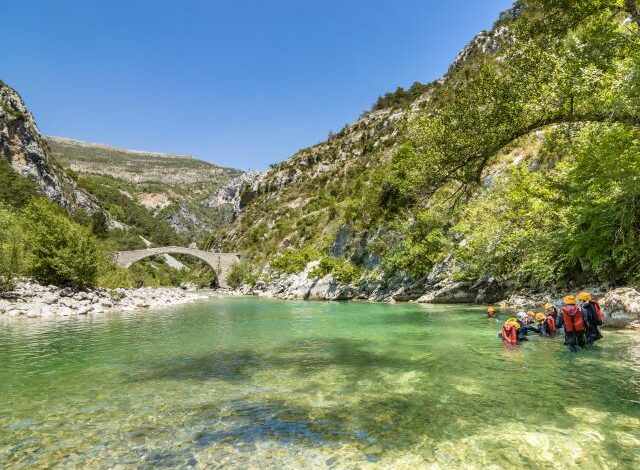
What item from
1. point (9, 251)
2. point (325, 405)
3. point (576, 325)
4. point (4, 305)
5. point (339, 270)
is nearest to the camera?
point (325, 405)

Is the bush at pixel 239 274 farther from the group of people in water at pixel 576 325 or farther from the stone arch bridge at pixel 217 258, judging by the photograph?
the group of people in water at pixel 576 325

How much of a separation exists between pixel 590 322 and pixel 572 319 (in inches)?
41.5

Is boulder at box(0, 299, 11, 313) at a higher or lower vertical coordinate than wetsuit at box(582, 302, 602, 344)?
lower

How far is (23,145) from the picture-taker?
94.3m

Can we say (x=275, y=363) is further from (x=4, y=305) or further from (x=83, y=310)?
(x=4, y=305)

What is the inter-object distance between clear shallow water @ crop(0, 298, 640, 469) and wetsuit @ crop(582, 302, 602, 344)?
A: 0.43 metres

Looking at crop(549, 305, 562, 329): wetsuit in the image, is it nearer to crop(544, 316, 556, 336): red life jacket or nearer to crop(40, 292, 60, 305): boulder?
crop(544, 316, 556, 336): red life jacket

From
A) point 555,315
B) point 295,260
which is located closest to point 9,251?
point 295,260

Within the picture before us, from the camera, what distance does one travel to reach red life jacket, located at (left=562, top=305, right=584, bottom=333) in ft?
41.0

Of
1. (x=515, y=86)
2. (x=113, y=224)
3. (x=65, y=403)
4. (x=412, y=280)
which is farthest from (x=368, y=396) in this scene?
(x=113, y=224)

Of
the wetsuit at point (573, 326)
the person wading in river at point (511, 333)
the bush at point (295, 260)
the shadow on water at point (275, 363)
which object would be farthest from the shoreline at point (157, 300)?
the shadow on water at point (275, 363)

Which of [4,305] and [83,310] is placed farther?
[83,310]

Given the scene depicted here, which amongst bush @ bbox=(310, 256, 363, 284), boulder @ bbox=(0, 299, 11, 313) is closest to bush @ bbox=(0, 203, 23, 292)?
boulder @ bbox=(0, 299, 11, 313)

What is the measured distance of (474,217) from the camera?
1257 inches
